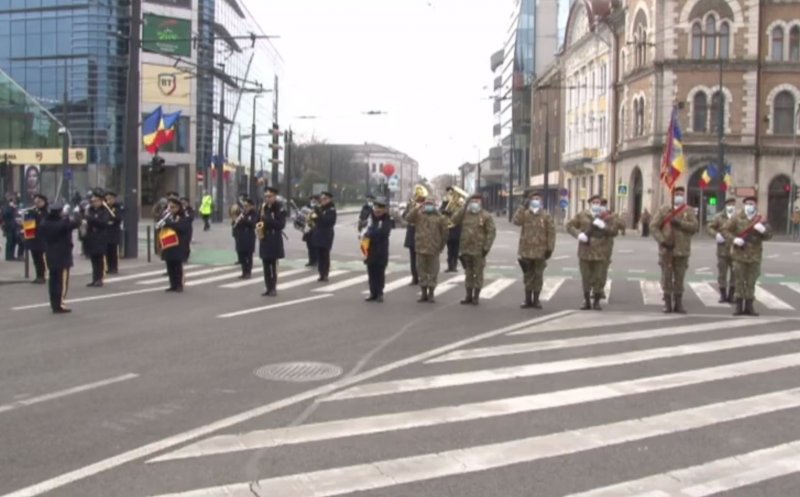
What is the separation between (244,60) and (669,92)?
41675 millimetres

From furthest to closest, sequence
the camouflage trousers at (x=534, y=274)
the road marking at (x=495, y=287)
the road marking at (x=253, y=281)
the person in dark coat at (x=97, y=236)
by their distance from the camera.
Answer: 1. the road marking at (x=253, y=281)
2. the person in dark coat at (x=97, y=236)
3. the road marking at (x=495, y=287)
4. the camouflage trousers at (x=534, y=274)

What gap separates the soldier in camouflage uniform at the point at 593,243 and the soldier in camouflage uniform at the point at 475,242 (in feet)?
4.36

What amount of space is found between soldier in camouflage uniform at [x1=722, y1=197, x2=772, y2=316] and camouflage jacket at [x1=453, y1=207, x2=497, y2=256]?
3.76 metres

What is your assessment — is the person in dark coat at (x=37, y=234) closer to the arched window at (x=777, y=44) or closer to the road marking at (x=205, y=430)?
the road marking at (x=205, y=430)

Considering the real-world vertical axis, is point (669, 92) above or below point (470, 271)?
above

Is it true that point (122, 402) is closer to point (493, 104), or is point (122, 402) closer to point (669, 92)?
point (669, 92)

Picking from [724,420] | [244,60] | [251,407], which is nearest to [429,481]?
[251,407]

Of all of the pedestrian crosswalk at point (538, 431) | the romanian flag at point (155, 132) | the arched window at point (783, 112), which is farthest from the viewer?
the arched window at point (783, 112)

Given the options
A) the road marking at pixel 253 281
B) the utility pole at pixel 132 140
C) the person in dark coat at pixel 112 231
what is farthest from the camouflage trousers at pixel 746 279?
the utility pole at pixel 132 140

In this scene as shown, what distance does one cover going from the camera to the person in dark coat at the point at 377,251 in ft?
47.0

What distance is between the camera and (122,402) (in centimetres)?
718

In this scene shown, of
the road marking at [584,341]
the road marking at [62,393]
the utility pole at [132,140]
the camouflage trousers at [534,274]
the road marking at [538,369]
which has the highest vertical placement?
the utility pole at [132,140]

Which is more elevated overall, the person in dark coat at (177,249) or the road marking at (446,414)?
the person in dark coat at (177,249)

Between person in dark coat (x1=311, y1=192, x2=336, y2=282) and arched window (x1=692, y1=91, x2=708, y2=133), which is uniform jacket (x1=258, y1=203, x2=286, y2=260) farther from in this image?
arched window (x1=692, y1=91, x2=708, y2=133)
